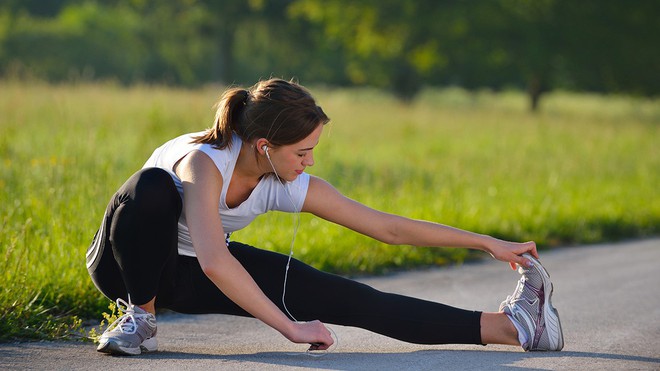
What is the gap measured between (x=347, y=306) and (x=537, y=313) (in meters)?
0.86

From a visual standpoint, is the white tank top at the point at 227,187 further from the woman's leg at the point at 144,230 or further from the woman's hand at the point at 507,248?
the woman's hand at the point at 507,248

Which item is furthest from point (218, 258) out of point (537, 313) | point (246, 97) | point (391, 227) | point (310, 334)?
point (537, 313)

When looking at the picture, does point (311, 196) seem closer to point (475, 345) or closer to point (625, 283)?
point (475, 345)

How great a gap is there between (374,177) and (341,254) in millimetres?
4166

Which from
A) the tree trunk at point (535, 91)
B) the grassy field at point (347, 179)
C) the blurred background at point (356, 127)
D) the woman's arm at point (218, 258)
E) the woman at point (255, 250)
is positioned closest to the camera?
the woman's arm at point (218, 258)

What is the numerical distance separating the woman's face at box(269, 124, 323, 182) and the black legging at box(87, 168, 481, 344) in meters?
0.45

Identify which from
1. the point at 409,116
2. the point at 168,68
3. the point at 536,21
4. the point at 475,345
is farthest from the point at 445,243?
the point at 168,68

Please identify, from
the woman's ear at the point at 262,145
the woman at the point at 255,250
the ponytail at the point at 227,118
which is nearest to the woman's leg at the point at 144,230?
the woman at the point at 255,250

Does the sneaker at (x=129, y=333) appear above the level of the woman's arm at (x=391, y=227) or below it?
below

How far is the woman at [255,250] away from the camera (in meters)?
3.92

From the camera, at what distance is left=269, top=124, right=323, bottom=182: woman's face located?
13.2 ft

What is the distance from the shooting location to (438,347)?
14.9ft

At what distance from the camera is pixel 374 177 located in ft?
36.9

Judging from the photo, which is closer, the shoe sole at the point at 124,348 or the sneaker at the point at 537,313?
the shoe sole at the point at 124,348
